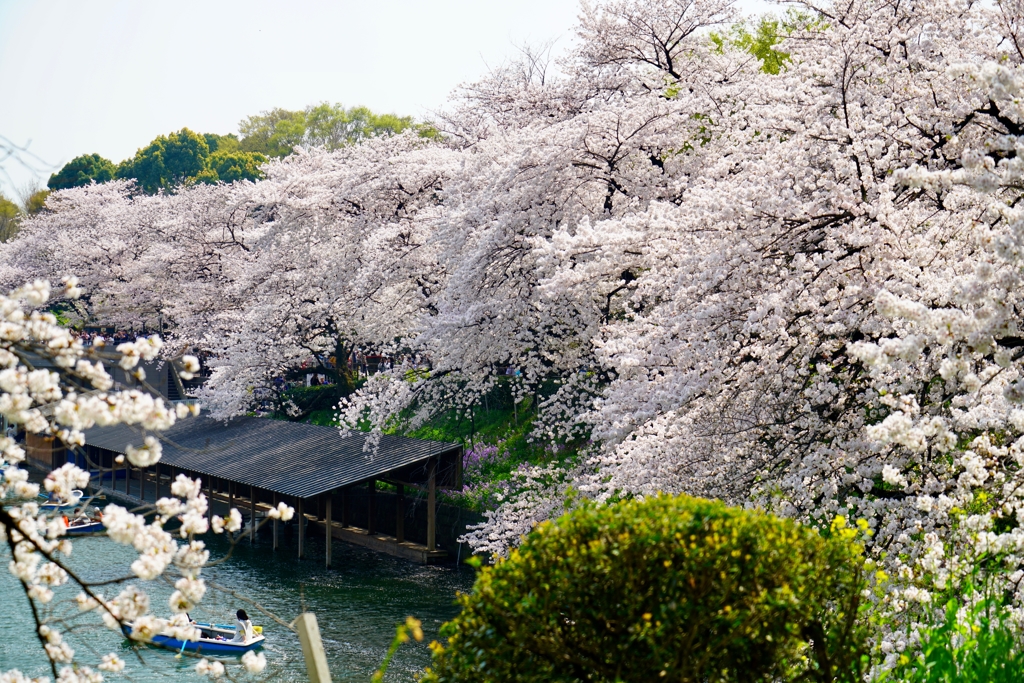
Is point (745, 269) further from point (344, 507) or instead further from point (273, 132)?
point (273, 132)

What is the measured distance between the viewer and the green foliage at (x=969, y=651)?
4.49 meters

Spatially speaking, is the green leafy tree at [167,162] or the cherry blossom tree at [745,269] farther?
the green leafy tree at [167,162]

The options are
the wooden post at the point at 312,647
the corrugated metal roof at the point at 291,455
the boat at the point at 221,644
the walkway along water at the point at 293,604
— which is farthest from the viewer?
the corrugated metal roof at the point at 291,455

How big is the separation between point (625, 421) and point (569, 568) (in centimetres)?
714

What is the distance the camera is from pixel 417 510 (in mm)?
22391

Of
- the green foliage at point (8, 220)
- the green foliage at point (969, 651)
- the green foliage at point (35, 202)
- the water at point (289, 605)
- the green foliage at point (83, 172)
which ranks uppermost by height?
the green foliage at point (83, 172)

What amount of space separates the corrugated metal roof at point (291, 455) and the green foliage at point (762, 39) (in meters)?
11.5

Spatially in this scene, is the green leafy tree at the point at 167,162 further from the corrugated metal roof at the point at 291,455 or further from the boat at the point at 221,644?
the boat at the point at 221,644

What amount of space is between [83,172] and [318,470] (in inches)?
2024

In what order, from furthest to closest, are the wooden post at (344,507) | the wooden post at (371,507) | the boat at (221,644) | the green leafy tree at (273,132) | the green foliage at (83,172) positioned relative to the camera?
1. the green leafy tree at (273,132)
2. the green foliage at (83,172)
3. the wooden post at (344,507)
4. the wooden post at (371,507)
5. the boat at (221,644)

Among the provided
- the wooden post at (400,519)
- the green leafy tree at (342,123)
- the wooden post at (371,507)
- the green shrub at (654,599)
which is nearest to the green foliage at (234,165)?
the green leafy tree at (342,123)

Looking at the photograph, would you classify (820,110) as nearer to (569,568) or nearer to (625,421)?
(625,421)

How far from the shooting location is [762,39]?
23922 mm

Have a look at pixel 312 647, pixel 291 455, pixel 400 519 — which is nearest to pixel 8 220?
pixel 291 455
